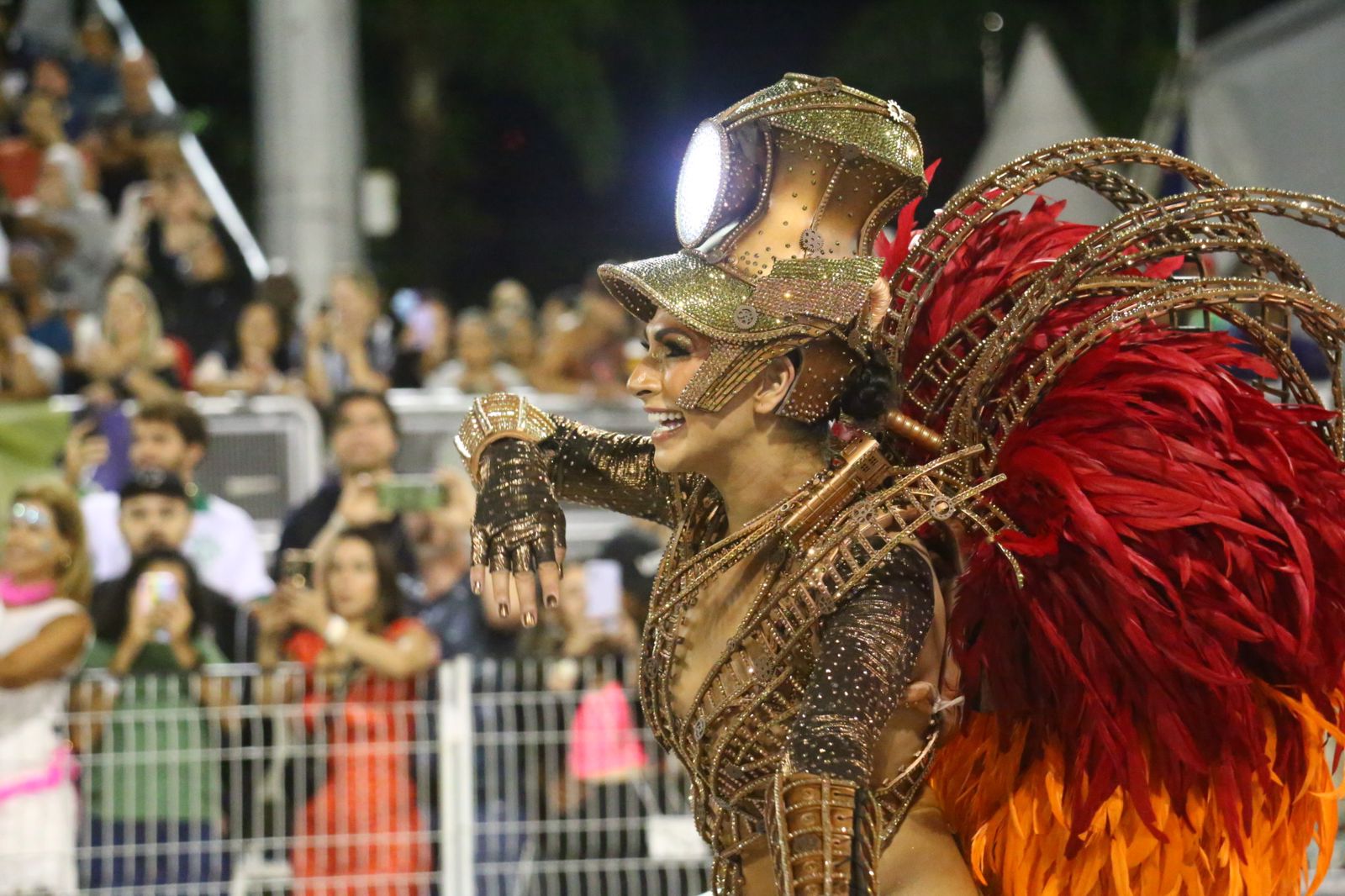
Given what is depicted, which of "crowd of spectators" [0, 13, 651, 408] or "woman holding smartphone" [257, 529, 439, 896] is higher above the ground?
"crowd of spectators" [0, 13, 651, 408]

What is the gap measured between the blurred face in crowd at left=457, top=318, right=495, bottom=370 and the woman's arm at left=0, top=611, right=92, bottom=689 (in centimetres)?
280

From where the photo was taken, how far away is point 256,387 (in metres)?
7.68

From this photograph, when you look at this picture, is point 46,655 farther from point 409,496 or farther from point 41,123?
Answer: point 41,123

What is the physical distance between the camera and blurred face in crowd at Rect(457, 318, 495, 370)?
26.5 ft

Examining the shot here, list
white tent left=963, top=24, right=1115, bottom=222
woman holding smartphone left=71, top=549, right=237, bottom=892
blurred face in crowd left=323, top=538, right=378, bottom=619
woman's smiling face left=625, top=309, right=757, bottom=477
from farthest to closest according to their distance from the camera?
white tent left=963, top=24, right=1115, bottom=222 < blurred face in crowd left=323, top=538, right=378, bottom=619 < woman holding smartphone left=71, top=549, right=237, bottom=892 < woman's smiling face left=625, top=309, right=757, bottom=477

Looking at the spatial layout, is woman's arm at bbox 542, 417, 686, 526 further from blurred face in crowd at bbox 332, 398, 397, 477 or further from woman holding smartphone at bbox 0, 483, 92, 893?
blurred face in crowd at bbox 332, 398, 397, 477

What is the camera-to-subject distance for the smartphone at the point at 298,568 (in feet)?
19.6

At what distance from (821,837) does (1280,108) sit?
594 cm

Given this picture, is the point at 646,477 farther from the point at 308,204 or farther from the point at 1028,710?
the point at 308,204

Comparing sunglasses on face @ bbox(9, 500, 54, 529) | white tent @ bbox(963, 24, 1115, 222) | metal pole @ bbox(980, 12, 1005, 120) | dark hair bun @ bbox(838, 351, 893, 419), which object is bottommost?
dark hair bun @ bbox(838, 351, 893, 419)

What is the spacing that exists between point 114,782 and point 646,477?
3189 mm

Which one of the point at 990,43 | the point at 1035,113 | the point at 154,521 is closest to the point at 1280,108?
the point at 1035,113

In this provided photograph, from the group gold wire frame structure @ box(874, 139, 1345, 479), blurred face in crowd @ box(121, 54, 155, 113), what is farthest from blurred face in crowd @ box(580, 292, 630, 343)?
gold wire frame structure @ box(874, 139, 1345, 479)

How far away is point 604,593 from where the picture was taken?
6098mm
